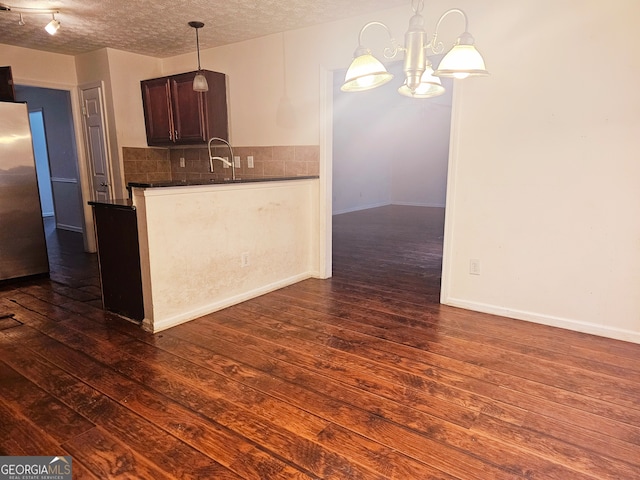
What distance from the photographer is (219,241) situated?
3.21 m

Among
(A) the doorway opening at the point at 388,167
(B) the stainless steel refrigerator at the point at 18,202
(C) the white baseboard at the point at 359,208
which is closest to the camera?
(B) the stainless steel refrigerator at the point at 18,202

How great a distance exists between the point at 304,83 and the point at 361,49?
1910mm

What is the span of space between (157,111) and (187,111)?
19.8 inches

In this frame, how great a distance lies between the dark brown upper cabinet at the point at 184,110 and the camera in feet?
14.1

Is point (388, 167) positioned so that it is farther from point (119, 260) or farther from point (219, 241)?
point (119, 260)

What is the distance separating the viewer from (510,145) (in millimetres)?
2896

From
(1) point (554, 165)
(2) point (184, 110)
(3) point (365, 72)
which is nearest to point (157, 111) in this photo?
(2) point (184, 110)

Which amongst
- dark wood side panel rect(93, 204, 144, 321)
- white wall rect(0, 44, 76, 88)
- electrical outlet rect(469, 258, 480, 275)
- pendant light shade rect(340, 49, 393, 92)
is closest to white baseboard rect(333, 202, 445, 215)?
white wall rect(0, 44, 76, 88)

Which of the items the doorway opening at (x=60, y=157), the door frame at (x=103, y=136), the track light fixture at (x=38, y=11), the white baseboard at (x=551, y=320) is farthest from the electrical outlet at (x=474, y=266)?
the doorway opening at (x=60, y=157)

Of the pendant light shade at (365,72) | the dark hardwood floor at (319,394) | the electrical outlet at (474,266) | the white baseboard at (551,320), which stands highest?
the pendant light shade at (365,72)

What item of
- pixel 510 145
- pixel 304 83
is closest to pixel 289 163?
pixel 304 83

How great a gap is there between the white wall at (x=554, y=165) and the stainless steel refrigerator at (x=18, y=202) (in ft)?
13.0

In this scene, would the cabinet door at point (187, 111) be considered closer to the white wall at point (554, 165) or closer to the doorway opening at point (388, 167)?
the doorway opening at point (388, 167)

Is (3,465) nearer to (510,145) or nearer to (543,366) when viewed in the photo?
(543,366)
